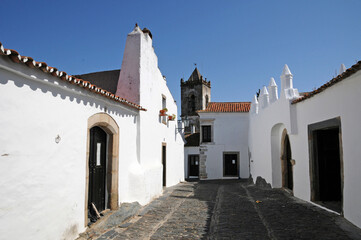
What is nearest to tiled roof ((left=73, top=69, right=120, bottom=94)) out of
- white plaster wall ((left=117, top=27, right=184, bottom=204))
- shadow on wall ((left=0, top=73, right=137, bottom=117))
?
white plaster wall ((left=117, top=27, right=184, bottom=204))

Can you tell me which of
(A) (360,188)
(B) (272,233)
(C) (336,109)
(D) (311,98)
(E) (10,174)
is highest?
(D) (311,98)

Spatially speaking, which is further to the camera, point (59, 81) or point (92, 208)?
point (92, 208)

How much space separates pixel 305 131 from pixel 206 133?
13.8m

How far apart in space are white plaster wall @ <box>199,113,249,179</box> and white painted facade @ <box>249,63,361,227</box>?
586 centimetres

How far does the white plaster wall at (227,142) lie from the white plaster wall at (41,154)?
16636 mm

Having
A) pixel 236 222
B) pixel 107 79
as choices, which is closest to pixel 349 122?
pixel 236 222

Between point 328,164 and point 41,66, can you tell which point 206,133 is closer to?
point 328,164

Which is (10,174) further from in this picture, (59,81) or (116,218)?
(116,218)

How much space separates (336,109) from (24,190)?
6.49 m

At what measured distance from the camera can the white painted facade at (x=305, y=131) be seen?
5695 millimetres

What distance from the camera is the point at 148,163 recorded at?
9523mm

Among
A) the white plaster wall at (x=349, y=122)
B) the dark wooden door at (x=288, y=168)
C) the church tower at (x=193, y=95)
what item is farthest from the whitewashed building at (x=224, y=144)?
the church tower at (x=193, y=95)

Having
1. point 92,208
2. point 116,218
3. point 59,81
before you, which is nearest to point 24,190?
point 59,81

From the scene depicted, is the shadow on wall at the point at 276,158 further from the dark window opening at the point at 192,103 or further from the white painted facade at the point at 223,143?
the dark window opening at the point at 192,103
